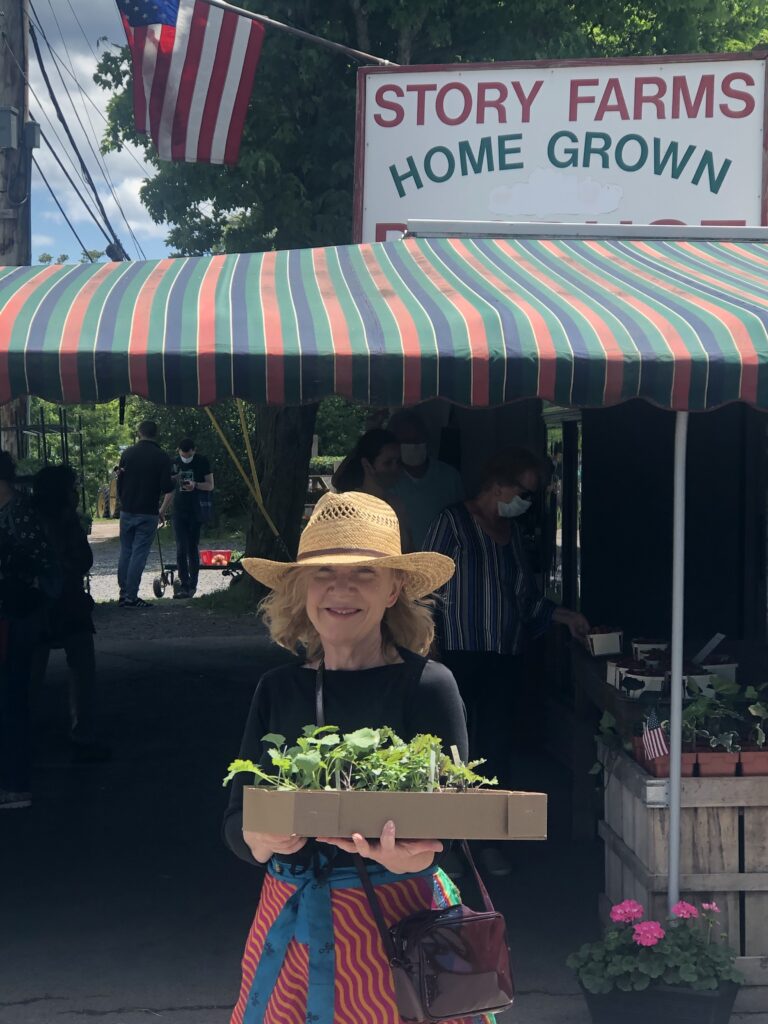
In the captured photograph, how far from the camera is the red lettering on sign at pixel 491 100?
25.4 feet

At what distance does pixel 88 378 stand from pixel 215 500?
72.9ft

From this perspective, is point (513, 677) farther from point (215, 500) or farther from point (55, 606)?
point (215, 500)

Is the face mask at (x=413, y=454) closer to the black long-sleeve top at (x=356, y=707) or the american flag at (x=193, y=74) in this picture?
the american flag at (x=193, y=74)

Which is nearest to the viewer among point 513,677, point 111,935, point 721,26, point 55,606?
point 111,935

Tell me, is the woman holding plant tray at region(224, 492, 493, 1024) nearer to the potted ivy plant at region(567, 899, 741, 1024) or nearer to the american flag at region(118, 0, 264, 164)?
the potted ivy plant at region(567, 899, 741, 1024)

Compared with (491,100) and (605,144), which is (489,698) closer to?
(605,144)

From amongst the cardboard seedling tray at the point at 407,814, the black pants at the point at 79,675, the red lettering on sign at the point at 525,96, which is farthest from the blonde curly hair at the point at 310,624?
the red lettering on sign at the point at 525,96

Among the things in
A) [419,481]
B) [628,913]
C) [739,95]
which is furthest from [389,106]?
[628,913]

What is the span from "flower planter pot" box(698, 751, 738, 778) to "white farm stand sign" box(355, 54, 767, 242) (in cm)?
418

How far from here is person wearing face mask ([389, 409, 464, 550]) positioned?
665 cm

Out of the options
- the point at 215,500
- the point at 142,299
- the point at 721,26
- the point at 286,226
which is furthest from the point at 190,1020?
the point at 215,500

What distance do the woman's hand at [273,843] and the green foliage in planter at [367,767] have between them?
0.09 m

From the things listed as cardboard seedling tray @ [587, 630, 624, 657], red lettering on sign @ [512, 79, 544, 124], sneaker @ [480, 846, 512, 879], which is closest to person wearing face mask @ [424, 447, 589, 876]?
cardboard seedling tray @ [587, 630, 624, 657]

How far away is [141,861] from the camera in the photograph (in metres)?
5.85
